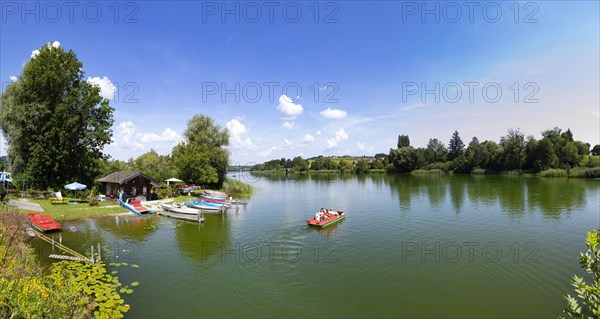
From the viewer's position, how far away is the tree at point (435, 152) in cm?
12344

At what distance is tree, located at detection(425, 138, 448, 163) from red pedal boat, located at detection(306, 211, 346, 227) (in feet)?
339

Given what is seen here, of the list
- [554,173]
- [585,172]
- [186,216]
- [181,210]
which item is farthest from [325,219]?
[585,172]

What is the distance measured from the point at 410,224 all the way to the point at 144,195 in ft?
113

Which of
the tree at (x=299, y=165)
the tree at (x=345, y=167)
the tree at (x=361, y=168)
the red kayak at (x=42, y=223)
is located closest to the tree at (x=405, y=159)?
the tree at (x=361, y=168)

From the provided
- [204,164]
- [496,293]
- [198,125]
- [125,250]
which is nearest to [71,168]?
[204,164]

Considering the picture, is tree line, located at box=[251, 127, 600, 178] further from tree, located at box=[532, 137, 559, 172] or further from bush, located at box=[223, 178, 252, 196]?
bush, located at box=[223, 178, 252, 196]

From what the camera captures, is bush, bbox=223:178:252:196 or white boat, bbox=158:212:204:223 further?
bush, bbox=223:178:252:196

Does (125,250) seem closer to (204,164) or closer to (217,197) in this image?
(217,197)

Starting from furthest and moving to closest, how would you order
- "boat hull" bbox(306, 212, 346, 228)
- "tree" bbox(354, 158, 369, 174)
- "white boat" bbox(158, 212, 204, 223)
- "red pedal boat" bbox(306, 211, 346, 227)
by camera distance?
1. "tree" bbox(354, 158, 369, 174)
2. "white boat" bbox(158, 212, 204, 223)
3. "red pedal boat" bbox(306, 211, 346, 227)
4. "boat hull" bbox(306, 212, 346, 228)

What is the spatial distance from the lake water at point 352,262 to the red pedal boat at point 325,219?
752 mm

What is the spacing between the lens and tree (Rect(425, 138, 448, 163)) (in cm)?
12344

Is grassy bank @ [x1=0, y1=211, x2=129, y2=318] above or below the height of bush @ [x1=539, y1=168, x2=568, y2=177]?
below

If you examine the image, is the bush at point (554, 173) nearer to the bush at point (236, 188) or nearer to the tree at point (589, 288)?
the bush at point (236, 188)

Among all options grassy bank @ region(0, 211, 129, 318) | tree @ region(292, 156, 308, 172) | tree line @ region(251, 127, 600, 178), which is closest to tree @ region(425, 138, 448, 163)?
tree line @ region(251, 127, 600, 178)
